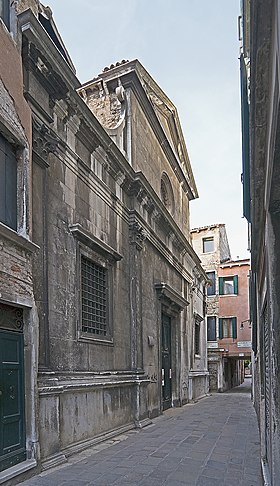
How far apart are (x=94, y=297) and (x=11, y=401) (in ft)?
12.0

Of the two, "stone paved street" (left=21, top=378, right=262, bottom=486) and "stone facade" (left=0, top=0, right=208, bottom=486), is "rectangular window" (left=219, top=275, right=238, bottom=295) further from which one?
"stone paved street" (left=21, top=378, right=262, bottom=486)

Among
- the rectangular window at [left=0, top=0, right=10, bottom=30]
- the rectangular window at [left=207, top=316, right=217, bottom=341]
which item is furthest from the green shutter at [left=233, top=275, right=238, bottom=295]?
the rectangular window at [left=0, top=0, right=10, bottom=30]

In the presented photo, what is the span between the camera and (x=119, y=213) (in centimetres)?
1099

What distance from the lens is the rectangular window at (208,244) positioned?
31.8m

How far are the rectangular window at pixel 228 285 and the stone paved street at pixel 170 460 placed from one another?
19924 millimetres

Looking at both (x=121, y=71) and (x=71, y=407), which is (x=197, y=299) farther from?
(x=71, y=407)

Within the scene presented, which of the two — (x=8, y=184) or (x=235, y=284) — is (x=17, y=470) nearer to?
(x=8, y=184)

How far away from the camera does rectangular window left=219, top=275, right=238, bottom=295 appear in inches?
1207

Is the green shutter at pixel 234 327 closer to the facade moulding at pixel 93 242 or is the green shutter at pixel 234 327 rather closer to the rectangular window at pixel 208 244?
Result: the rectangular window at pixel 208 244

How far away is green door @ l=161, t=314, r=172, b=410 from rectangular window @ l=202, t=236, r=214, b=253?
54.5ft

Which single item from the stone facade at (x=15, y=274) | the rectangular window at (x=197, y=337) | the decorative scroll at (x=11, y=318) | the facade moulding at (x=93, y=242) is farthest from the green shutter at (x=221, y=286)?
the decorative scroll at (x=11, y=318)

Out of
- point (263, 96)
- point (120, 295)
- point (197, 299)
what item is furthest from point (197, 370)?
point (263, 96)

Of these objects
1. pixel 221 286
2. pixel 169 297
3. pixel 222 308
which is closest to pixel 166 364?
pixel 169 297

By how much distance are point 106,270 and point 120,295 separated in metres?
0.96
